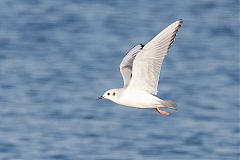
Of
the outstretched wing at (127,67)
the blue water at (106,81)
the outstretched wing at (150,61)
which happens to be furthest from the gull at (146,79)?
the blue water at (106,81)

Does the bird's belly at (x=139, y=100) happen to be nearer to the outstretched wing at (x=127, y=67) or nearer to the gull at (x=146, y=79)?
the gull at (x=146, y=79)

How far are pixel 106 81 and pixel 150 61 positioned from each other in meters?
10.5

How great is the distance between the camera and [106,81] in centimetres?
2178

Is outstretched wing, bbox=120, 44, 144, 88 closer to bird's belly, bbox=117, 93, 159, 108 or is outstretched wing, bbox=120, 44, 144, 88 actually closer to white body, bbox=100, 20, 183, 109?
white body, bbox=100, 20, 183, 109

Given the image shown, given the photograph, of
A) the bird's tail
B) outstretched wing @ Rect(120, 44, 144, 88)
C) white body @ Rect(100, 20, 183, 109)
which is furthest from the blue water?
the bird's tail

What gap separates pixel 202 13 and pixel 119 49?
616 centimetres

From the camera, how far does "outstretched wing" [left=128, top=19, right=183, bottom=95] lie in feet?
36.1

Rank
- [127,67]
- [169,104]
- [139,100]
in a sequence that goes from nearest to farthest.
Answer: [169,104]
[139,100]
[127,67]

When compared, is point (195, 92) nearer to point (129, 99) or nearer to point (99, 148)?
point (99, 148)

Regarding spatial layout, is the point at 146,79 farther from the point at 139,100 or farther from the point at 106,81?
→ the point at 106,81

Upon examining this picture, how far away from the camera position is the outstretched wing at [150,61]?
11.0m

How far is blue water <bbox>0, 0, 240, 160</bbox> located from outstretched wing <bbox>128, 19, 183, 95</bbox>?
18.4 ft

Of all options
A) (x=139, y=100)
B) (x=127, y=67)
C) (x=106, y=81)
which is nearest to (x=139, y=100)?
(x=139, y=100)

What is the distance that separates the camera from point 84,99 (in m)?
20.9
